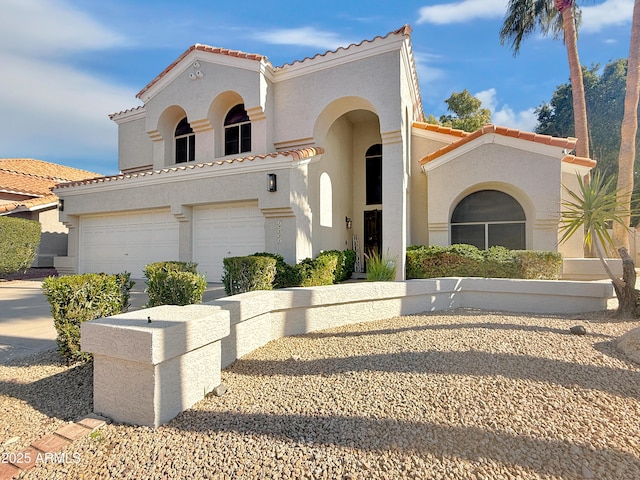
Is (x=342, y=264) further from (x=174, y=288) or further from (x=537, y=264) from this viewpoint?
(x=174, y=288)

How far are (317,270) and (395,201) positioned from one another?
11.0 feet

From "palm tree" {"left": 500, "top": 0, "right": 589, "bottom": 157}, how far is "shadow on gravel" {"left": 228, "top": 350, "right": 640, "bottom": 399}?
1446cm

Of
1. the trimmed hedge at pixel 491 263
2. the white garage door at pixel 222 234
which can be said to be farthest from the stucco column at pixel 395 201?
the white garage door at pixel 222 234

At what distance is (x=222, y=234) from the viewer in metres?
11.3

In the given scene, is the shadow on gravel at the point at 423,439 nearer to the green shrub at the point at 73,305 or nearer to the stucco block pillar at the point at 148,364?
the stucco block pillar at the point at 148,364

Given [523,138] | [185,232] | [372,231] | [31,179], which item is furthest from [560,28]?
[31,179]

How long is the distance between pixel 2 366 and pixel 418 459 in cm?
535

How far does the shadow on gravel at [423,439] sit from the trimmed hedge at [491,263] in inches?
271

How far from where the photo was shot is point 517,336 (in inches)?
199

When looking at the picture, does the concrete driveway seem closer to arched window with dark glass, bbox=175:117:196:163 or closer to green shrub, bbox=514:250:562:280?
arched window with dark glass, bbox=175:117:196:163

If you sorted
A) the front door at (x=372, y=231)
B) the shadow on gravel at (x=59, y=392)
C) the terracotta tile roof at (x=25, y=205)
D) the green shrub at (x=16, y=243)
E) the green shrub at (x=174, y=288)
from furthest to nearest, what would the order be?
1. the terracotta tile roof at (x=25, y=205)
2. the front door at (x=372, y=231)
3. the green shrub at (x=16, y=243)
4. the green shrub at (x=174, y=288)
5. the shadow on gravel at (x=59, y=392)

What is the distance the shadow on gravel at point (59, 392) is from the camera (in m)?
3.37

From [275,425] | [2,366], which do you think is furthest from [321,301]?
[2,366]

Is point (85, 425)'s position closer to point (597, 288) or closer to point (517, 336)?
point (517, 336)
